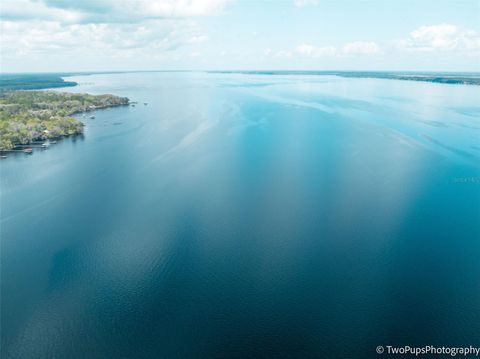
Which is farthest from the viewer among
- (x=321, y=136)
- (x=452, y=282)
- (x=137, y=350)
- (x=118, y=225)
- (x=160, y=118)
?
(x=160, y=118)

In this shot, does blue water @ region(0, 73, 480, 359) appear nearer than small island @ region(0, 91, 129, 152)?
Yes

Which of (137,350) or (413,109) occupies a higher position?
(413,109)

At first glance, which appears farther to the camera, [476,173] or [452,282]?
[476,173]

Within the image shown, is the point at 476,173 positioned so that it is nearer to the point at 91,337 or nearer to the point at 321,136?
the point at 321,136

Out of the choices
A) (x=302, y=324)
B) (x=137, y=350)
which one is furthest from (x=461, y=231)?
(x=137, y=350)

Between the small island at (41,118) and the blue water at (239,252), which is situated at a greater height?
the small island at (41,118)

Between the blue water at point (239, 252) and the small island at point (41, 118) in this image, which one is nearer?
the blue water at point (239, 252)
